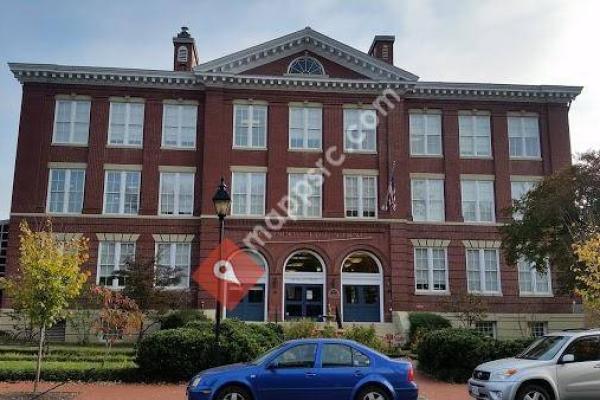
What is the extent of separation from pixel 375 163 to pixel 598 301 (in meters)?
17.7

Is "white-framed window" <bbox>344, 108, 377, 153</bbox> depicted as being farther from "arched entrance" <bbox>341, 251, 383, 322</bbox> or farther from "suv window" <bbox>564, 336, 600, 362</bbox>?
"suv window" <bbox>564, 336, 600, 362</bbox>

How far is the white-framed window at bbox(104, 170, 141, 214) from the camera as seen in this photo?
31.9 metres

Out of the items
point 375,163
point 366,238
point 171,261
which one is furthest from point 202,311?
point 375,163

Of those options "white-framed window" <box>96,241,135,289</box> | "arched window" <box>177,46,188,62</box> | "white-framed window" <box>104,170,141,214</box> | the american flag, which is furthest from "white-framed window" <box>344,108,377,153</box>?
"white-framed window" <box>96,241,135,289</box>

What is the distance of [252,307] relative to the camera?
31.5 metres

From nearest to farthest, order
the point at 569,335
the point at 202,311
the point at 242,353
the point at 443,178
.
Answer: the point at 569,335 < the point at 242,353 < the point at 202,311 < the point at 443,178

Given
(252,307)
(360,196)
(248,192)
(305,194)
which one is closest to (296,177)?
(305,194)

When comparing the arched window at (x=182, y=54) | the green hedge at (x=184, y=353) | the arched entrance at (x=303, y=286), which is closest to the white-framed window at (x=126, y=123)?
the arched window at (x=182, y=54)

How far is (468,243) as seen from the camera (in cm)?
3306

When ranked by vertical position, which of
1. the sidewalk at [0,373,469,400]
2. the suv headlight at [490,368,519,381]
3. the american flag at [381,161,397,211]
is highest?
the american flag at [381,161,397,211]

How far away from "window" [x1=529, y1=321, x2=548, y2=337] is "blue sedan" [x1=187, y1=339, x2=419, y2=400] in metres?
23.0

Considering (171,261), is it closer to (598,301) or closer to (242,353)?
(242,353)

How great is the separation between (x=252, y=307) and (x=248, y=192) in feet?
19.9

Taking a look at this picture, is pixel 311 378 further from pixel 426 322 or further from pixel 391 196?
pixel 391 196
